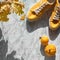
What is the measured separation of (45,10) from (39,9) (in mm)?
32

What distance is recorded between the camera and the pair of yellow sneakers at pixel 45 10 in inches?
40.9

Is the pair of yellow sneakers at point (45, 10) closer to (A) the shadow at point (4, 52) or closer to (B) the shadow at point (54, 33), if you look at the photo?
(B) the shadow at point (54, 33)

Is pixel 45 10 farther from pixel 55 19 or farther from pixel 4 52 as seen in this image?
pixel 4 52

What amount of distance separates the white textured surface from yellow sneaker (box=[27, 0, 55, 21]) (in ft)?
0.10

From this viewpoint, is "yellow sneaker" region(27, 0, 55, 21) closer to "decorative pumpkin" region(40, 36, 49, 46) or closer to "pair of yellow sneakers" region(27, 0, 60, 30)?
"pair of yellow sneakers" region(27, 0, 60, 30)

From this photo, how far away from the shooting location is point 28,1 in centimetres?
114

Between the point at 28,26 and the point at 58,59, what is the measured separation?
21 cm

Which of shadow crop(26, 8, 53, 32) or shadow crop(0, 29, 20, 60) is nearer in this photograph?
shadow crop(0, 29, 20, 60)

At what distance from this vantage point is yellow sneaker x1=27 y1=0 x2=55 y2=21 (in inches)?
41.4

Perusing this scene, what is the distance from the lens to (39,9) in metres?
1.06

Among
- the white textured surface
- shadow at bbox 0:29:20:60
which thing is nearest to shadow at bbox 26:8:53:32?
the white textured surface

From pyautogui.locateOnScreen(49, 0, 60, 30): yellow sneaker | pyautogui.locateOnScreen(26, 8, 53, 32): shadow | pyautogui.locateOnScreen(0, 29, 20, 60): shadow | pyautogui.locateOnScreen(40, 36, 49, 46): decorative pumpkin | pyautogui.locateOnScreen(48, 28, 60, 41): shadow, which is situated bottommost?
pyautogui.locateOnScreen(0, 29, 20, 60): shadow

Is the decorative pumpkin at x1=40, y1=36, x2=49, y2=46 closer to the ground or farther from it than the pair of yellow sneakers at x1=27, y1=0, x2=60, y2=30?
closer to the ground

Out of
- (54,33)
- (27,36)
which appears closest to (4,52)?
(27,36)
